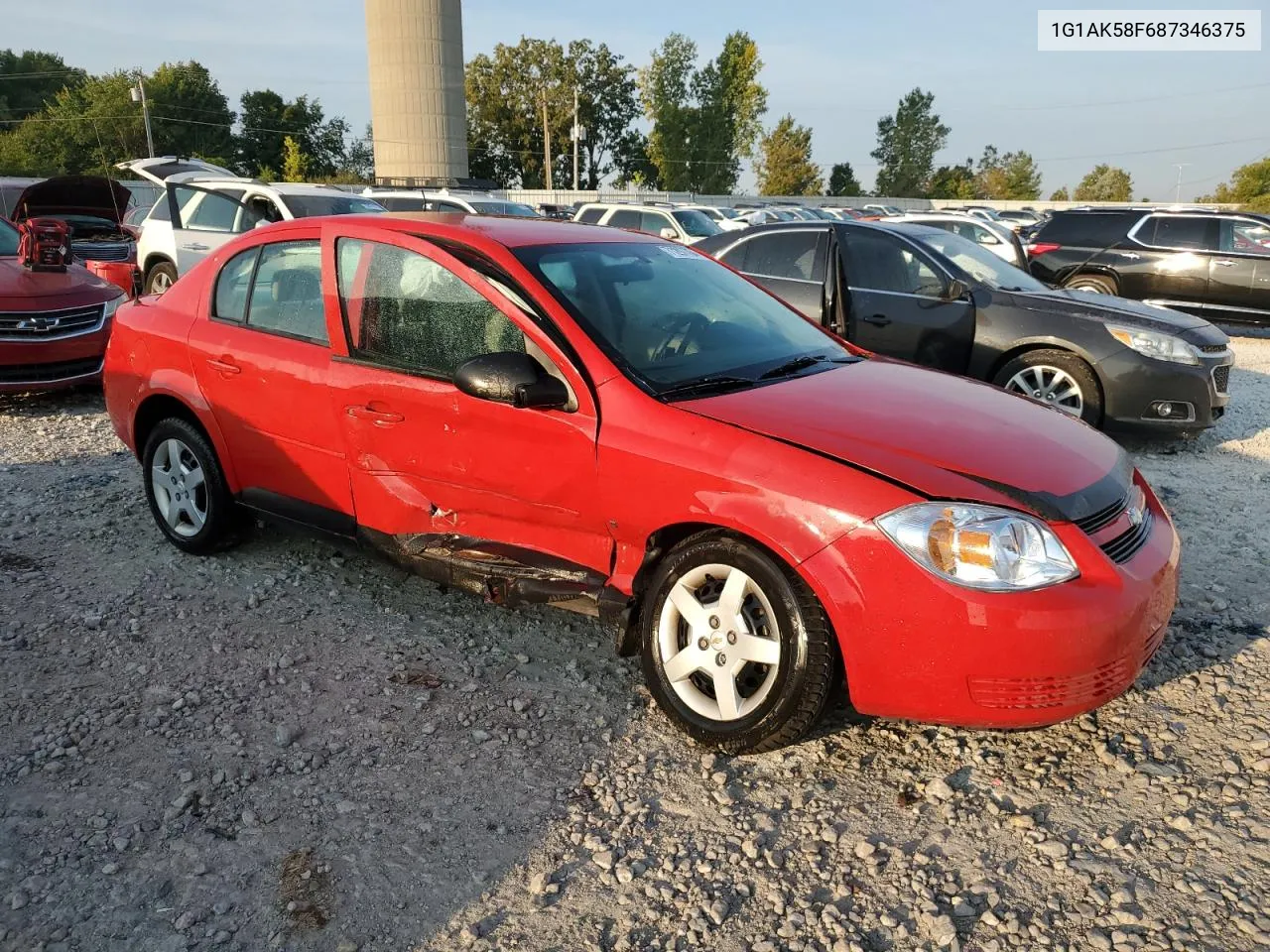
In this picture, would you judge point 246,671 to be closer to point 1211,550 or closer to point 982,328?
point 1211,550

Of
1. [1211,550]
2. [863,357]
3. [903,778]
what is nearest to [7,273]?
[863,357]

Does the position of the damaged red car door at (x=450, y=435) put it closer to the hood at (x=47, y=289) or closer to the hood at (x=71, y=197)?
the hood at (x=47, y=289)

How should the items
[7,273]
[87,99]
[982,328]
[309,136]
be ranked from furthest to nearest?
[309,136]
[87,99]
[7,273]
[982,328]

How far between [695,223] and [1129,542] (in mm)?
17310

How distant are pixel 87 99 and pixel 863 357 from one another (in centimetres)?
7221

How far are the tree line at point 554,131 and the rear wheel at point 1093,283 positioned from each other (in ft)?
149

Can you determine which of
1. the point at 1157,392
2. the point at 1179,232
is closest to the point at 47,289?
the point at 1157,392

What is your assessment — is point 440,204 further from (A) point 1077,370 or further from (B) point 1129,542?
(B) point 1129,542

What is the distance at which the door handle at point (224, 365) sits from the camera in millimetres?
4377

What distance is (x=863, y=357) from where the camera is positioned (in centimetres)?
413

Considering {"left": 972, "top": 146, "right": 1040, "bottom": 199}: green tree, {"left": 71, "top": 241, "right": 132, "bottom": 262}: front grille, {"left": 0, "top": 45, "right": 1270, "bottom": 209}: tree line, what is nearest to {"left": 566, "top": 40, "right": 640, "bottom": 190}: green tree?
{"left": 0, "top": 45, "right": 1270, "bottom": 209}: tree line

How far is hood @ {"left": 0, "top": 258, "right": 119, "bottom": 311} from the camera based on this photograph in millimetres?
7727

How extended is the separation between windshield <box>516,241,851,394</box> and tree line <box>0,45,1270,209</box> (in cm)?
5492

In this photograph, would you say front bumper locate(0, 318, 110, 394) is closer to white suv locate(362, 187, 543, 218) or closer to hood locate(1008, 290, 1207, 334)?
hood locate(1008, 290, 1207, 334)
